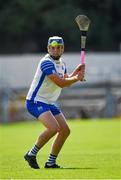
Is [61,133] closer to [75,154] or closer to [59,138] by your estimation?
[59,138]

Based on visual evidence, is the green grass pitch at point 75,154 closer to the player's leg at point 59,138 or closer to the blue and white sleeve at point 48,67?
the player's leg at point 59,138

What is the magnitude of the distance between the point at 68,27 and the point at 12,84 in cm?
1071

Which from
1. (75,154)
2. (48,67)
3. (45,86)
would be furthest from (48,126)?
(75,154)

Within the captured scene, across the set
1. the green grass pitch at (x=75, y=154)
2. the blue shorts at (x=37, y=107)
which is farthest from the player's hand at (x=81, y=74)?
the green grass pitch at (x=75, y=154)

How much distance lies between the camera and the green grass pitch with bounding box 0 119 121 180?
564 inches

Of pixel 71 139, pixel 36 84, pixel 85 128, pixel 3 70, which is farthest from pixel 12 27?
pixel 36 84

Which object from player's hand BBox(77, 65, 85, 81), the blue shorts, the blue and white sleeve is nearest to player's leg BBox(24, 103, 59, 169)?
the blue shorts

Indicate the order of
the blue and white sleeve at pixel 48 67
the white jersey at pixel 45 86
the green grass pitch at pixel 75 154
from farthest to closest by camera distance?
the white jersey at pixel 45 86 → the blue and white sleeve at pixel 48 67 → the green grass pitch at pixel 75 154

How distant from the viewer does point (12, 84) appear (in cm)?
4881

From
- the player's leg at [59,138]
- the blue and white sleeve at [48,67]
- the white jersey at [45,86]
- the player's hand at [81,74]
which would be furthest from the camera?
the player's leg at [59,138]

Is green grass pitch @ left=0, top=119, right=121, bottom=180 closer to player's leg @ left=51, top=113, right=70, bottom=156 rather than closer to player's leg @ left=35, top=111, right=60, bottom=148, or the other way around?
player's leg @ left=51, top=113, right=70, bottom=156

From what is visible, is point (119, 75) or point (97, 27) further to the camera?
point (97, 27)

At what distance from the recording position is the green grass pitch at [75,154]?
14.3m

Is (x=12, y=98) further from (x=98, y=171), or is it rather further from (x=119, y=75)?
(x=98, y=171)
